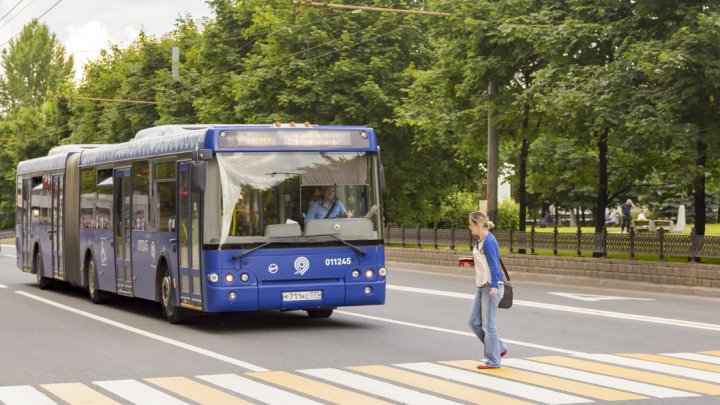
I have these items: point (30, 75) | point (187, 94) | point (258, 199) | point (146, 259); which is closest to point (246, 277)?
point (258, 199)

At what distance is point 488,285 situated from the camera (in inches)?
480

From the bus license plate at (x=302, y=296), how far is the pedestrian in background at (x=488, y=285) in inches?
175

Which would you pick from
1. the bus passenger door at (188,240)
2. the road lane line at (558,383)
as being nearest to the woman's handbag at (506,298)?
the road lane line at (558,383)

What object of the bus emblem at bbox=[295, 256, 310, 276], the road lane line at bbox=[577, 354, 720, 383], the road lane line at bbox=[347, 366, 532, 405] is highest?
the bus emblem at bbox=[295, 256, 310, 276]

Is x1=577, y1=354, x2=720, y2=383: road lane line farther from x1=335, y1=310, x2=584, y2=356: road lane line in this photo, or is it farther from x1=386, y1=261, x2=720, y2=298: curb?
x1=386, y1=261, x2=720, y2=298: curb

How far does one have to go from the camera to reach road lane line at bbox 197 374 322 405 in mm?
10266

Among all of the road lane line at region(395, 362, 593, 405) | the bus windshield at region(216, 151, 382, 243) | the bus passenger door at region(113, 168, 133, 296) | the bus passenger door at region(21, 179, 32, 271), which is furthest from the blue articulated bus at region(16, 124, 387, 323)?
the bus passenger door at region(21, 179, 32, 271)

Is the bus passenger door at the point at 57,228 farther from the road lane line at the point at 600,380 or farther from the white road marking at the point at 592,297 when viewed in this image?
the road lane line at the point at 600,380

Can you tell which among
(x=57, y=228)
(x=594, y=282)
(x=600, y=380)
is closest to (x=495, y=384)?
(x=600, y=380)

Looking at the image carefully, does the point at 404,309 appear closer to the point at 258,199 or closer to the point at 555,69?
the point at 258,199

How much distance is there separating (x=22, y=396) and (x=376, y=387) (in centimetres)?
294

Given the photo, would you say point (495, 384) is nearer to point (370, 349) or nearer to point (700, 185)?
point (370, 349)

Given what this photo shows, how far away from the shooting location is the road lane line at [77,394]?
34.0 ft

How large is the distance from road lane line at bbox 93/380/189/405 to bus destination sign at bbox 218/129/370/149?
17.5 ft
